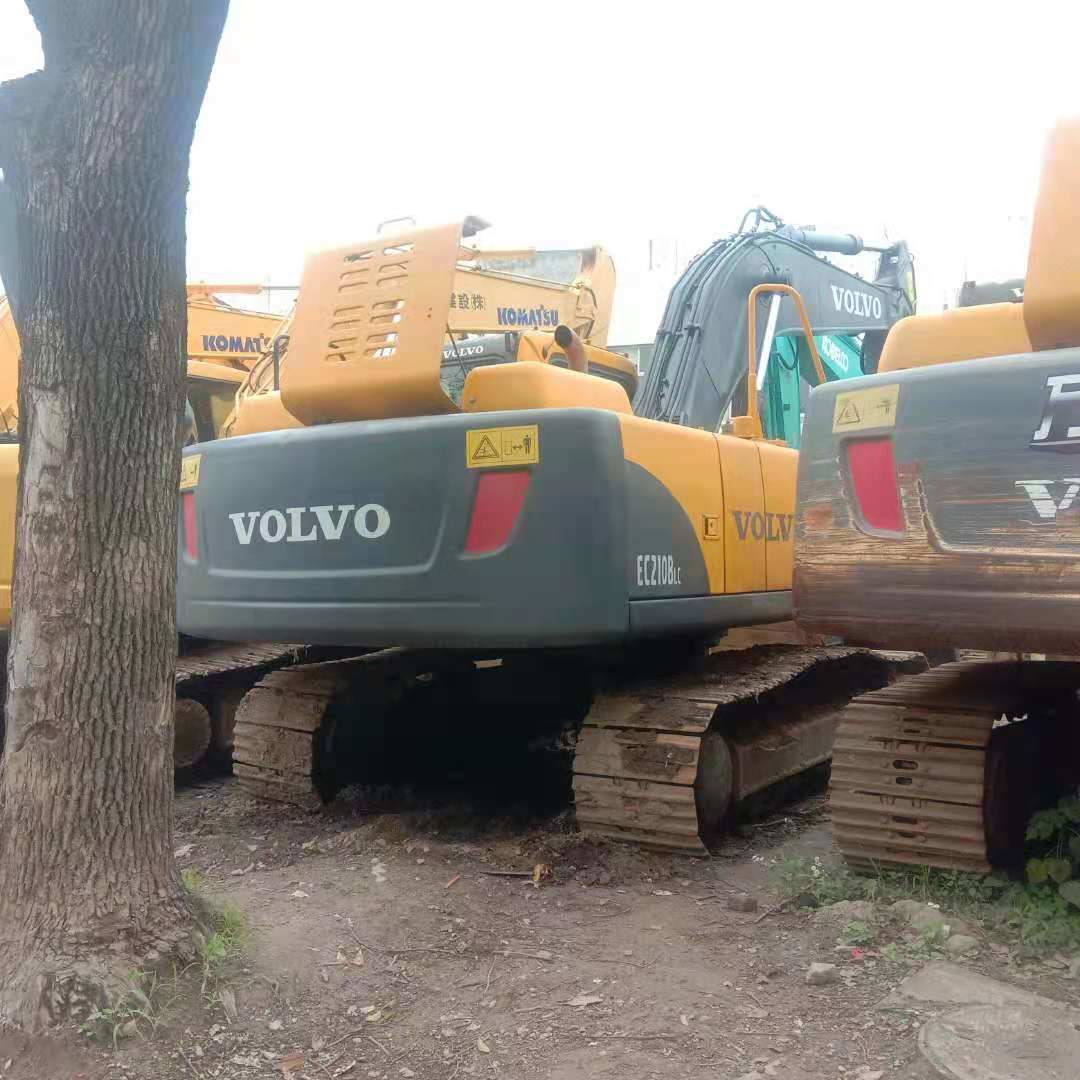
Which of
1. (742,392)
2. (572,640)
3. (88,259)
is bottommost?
(572,640)

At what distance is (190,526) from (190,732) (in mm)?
1543

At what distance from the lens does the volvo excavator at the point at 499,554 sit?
A: 3895 mm

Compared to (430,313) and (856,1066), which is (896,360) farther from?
(856,1066)

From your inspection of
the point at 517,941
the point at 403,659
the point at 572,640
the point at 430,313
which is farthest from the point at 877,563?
the point at 403,659

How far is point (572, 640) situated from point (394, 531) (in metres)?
0.71

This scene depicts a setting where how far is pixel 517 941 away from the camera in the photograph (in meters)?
3.33

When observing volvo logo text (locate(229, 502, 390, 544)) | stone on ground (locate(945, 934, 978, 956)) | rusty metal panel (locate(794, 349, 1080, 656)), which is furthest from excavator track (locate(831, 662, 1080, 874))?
volvo logo text (locate(229, 502, 390, 544))

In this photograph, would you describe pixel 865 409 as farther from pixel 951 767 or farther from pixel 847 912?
pixel 847 912

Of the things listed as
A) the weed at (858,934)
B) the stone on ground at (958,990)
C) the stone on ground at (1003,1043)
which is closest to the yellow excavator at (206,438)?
the weed at (858,934)

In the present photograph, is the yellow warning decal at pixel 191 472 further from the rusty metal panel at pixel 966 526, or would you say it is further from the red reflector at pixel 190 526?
the rusty metal panel at pixel 966 526

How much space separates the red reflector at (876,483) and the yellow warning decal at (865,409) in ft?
0.14

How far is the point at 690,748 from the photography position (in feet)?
13.2

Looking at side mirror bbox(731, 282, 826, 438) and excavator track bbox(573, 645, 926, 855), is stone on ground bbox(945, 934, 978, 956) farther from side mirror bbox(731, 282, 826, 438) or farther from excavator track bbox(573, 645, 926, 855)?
→ side mirror bbox(731, 282, 826, 438)

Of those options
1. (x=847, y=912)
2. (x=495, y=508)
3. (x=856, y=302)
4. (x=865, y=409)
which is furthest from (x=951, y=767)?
(x=856, y=302)
